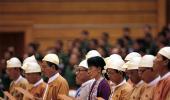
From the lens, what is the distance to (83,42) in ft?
46.0

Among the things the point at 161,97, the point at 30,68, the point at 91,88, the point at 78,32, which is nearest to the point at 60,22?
the point at 78,32

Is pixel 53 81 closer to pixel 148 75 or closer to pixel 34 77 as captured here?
pixel 34 77

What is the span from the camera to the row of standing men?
6477mm

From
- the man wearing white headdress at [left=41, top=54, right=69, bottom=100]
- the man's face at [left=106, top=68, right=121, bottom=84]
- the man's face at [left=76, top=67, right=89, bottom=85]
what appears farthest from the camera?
the man wearing white headdress at [left=41, top=54, right=69, bottom=100]

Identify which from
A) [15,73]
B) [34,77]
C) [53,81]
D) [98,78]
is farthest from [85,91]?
[15,73]

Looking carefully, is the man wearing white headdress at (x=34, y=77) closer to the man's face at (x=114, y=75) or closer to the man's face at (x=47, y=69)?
the man's face at (x=47, y=69)

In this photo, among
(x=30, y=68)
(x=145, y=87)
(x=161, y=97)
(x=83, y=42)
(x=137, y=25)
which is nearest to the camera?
(x=161, y=97)

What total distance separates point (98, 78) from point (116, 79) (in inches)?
8.8

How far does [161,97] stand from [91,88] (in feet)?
4.06

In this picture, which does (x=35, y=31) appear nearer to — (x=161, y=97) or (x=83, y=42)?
(x=83, y=42)

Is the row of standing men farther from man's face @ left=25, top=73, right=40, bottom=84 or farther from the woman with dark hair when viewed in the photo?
man's face @ left=25, top=73, right=40, bottom=84

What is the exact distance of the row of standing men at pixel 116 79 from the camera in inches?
255

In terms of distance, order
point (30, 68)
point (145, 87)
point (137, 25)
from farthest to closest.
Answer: point (137, 25) → point (30, 68) → point (145, 87)

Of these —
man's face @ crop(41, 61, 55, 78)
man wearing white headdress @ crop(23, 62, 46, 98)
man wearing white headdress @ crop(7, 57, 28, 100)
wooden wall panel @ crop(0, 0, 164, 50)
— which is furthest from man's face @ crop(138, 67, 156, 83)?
wooden wall panel @ crop(0, 0, 164, 50)
